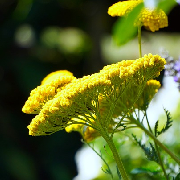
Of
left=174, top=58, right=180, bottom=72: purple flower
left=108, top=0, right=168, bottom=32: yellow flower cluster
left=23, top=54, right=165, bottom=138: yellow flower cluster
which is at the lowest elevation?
left=23, top=54, right=165, bottom=138: yellow flower cluster

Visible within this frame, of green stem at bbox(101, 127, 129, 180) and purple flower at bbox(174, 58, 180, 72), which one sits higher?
purple flower at bbox(174, 58, 180, 72)

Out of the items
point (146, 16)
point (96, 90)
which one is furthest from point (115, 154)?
point (146, 16)

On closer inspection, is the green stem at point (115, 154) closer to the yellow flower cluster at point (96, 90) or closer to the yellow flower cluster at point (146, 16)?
the yellow flower cluster at point (96, 90)

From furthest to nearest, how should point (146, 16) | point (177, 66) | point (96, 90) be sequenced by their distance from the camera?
1. point (177, 66)
2. point (146, 16)
3. point (96, 90)

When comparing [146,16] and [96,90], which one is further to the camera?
[146,16]

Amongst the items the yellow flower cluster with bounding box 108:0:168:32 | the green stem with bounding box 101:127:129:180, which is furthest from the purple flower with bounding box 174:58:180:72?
the green stem with bounding box 101:127:129:180

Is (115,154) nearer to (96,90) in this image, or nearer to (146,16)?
(96,90)

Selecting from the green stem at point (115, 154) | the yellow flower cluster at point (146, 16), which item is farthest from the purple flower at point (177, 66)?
the green stem at point (115, 154)

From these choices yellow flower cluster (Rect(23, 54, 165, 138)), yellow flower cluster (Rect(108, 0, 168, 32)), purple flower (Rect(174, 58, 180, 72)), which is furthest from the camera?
purple flower (Rect(174, 58, 180, 72))

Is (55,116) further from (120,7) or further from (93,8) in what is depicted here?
(93,8)

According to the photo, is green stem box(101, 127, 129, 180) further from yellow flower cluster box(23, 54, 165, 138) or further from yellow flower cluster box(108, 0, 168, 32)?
yellow flower cluster box(108, 0, 168, 32)

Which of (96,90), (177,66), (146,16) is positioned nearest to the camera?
(96,90)

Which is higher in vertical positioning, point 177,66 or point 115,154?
Answer: point 177,66
